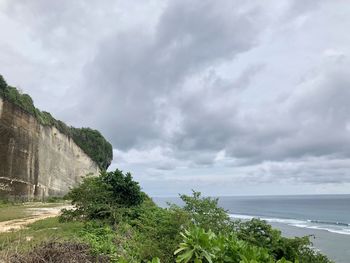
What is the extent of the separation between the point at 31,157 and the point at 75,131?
16.9 meters

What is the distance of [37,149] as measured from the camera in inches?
1414

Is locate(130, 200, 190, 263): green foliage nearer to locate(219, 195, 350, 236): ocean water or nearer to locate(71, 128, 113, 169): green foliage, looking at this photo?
locate(219, 195, 350, 236): ocean water

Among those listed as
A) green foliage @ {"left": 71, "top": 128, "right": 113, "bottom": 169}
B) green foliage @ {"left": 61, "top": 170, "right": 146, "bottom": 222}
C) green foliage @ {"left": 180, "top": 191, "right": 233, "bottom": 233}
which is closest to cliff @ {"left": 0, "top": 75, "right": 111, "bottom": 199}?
green foliage @ {"left": 71, "top": 128, "right": 113, "bottom": 169}

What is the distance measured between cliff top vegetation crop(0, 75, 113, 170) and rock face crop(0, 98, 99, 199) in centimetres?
56

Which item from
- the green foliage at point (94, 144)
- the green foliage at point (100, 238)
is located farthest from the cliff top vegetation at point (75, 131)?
the green foliage at point (100, 238)

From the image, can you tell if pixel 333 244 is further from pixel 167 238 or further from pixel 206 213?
pixel 167 238

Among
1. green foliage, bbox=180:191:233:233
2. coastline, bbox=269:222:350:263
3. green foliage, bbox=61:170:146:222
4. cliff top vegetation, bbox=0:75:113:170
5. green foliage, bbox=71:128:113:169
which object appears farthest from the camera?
green foliage, bbox=71:128:113:169

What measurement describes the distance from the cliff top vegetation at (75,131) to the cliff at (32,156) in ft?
1.37

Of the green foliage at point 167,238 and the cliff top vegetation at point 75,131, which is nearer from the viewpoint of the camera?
the green foliage at point 167,238

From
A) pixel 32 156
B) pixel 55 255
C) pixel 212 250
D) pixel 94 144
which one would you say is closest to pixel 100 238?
pixel 55 255

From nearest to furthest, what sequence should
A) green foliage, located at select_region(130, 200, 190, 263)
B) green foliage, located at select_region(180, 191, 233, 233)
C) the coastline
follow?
green foliage, located at select_region(130, 200, 190, 263)
green foliage, located at select_region(180, 191, 233, 233)
the coastline

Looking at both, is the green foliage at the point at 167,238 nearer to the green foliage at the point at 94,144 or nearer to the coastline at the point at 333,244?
the coastline at the point at 333,244

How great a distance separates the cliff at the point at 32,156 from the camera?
3038cm

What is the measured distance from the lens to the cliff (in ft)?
→ 99.7
